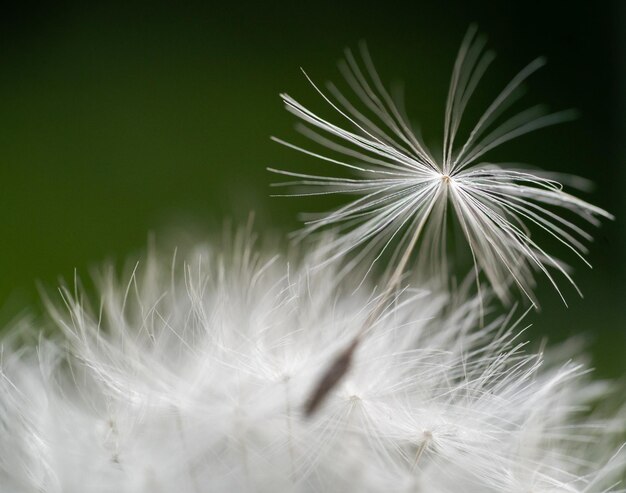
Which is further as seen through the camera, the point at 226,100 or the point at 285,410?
the point at 226,100

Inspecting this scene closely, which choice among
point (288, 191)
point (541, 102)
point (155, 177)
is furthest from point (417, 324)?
point (541, 102)

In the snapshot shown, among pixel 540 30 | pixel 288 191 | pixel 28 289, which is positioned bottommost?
pixel 28 289

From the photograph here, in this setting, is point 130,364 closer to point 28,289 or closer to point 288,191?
point 28,289

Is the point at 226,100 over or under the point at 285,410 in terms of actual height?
over

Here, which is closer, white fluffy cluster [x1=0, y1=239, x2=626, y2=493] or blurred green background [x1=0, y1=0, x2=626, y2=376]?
white fluffy cluster [x1=0, y1=239, x2=626, y2=493]

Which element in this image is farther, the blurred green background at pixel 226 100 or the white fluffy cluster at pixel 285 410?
the blurred green background at pixel 226 100
